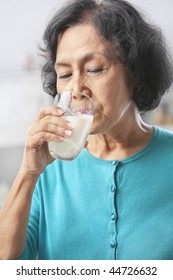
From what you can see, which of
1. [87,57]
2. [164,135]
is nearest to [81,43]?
[87,57]

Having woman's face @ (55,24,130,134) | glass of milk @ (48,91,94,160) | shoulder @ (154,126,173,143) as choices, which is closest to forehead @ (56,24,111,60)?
woman's face @ (55,24,130,134)

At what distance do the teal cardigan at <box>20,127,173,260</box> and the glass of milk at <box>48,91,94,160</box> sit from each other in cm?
21

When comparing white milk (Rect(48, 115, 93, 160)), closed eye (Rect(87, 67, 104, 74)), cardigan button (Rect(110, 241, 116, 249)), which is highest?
closed eye (Rect(87, 67, 104, 74))

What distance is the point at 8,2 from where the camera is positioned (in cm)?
290

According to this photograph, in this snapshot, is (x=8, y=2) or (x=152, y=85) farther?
(x=8, y=2)

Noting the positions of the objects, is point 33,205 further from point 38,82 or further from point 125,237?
point 38,82

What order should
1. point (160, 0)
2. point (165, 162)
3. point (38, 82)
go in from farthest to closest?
point (160, 0), point (38, 82), point (165, 162)

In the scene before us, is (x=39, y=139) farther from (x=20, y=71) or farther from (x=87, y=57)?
(x=20, y=71)

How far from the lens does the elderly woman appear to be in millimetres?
924

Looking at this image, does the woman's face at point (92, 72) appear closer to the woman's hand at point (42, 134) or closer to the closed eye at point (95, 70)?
the closed eye at point (95, 70)

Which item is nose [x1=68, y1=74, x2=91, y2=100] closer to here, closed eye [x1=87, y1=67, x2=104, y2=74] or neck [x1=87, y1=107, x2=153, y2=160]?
closed eye [x1=87, y1=67, x2=104, y2=74]

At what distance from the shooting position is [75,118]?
809mm
